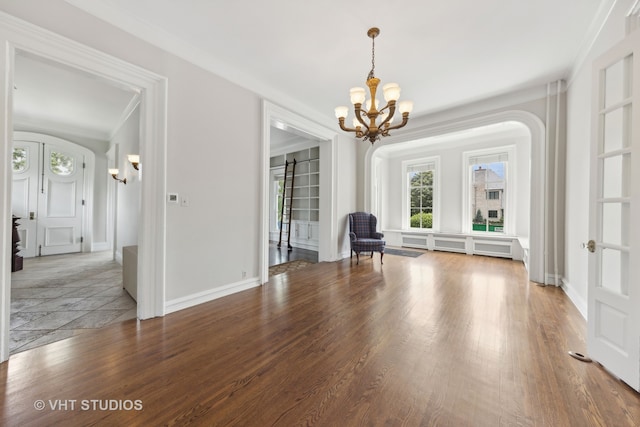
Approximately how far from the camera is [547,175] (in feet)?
12.0

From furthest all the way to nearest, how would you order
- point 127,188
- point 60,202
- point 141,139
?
point 60,202, point 127,188, point 141,139

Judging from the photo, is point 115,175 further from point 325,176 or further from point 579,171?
point 579,171

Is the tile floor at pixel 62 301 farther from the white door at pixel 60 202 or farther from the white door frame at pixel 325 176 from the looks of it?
the white door frame at pixel 325 176

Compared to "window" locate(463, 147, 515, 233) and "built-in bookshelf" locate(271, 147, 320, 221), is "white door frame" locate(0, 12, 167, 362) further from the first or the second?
"window" locate(463, 147, 515, 233)

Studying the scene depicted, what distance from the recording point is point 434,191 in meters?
6.85

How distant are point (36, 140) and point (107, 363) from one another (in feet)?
21.9

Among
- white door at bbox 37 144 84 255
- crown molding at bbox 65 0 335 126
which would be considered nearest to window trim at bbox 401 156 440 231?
crown molding at bbox 65 0 335 126

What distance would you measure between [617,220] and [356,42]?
9.61ft

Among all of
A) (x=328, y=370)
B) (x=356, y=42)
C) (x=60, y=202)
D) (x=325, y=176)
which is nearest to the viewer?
(x=328, y=370)

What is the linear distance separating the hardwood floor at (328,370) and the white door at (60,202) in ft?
17.6

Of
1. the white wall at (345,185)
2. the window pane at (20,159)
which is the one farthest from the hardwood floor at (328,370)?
the window pane at (20,159)

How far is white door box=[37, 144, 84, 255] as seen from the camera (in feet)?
18.1

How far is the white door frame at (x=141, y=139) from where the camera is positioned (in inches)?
69.7

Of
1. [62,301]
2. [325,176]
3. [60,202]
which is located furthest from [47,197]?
Result: [325,176]
